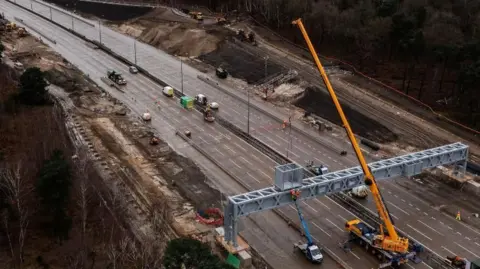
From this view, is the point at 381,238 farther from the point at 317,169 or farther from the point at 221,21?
the point at 221,21

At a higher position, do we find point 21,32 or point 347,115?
point 347,115

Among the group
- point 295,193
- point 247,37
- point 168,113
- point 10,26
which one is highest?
point 295,193

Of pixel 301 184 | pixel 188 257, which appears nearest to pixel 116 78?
pixel 301 184

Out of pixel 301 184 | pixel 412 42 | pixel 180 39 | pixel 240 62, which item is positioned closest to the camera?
pixel 301 184

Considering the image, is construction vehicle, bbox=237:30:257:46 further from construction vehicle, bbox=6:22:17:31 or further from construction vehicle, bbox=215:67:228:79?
construction vehicle, bbox=6:22:17:31

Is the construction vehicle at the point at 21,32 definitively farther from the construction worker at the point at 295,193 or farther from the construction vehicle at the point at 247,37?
the construction worker at the point at 295,193

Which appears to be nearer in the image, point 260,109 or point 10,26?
point 260,109
